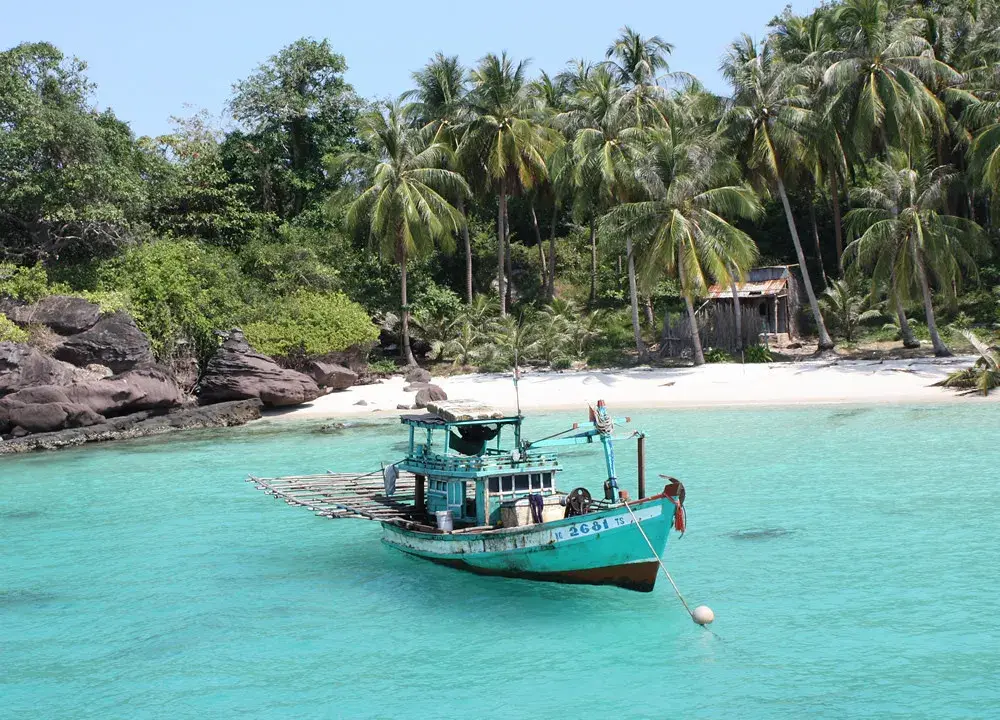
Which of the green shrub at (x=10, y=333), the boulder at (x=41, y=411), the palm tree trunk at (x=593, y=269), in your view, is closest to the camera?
the boulder at (x=41, y=411)

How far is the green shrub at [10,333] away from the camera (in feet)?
109

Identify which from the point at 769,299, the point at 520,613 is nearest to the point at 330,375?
the point at 769,299

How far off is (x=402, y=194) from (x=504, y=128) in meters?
6.02

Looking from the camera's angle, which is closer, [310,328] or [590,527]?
[590,527]

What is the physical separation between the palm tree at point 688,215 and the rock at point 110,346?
738 inches

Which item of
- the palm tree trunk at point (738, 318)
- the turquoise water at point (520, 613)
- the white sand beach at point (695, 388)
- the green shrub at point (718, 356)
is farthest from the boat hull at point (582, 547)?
the palm tree trunk at point (738, 318)

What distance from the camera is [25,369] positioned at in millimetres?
32594

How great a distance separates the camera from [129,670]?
13.1 metres

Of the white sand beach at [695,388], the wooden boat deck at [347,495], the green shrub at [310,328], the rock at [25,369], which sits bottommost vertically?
the wooden boat deck at [347,495]

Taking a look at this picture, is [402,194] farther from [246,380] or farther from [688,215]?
[688,215]

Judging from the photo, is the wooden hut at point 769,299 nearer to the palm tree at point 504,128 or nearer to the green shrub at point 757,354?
the green shrub at point 757,354

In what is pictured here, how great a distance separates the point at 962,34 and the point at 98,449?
131ft

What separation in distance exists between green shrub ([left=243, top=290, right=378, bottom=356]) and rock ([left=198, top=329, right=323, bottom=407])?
1.09 metres

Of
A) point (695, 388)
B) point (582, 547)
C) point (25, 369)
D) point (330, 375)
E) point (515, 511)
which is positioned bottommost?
point (582, 547)
